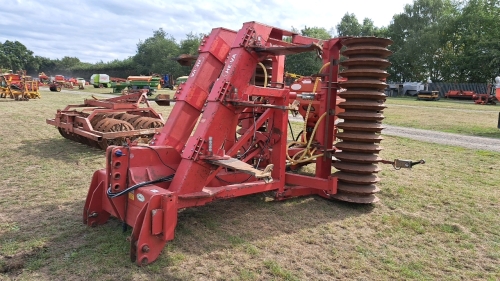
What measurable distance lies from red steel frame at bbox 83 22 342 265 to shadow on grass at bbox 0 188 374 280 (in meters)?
0.17

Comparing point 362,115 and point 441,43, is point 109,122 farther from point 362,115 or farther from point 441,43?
point 441,43

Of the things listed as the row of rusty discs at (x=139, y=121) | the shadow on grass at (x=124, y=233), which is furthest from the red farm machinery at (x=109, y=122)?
the shadow on grass at (x=124, y=233)

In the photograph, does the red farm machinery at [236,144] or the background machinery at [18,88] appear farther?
the background machinery at [18,88]

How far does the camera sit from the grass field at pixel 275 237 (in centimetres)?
320

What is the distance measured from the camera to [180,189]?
142 inches

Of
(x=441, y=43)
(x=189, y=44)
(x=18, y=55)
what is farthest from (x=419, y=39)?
(x=18, y=55)

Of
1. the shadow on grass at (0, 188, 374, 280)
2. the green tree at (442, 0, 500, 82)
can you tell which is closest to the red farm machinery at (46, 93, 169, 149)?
the shadow on grass at (0, 188, 374, 280)

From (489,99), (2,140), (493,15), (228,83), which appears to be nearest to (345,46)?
(228,83)

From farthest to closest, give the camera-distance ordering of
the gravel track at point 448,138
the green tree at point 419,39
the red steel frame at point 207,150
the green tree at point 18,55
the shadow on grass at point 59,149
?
1. the green tree at point 18,55
2. the green tree at point 419,39
3. the gravel track at point 448,138
4. the shadow on grass at point 59,149
5. the red steel frame at point 207,150

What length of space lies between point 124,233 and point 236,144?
1.68 m

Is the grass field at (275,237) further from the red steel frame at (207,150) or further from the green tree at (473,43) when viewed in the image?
the green tree at (473,43)

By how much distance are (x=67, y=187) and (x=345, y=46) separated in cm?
433

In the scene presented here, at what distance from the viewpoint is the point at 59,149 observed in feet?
26.2

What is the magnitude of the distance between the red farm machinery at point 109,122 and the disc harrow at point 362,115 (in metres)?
3.99
